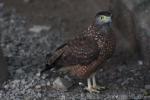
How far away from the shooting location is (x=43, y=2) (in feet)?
39.0

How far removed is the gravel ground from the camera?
25.2ft

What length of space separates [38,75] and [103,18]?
4.67ft

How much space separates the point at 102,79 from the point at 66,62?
848 millimetres

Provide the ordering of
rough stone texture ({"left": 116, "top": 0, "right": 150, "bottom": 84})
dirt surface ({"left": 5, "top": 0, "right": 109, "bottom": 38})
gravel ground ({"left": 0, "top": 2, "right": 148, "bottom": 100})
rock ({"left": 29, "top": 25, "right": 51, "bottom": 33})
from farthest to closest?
rock ({"left": 29, "top": 25, "right": 51, "bottom": 33}) → dirt surface ({"left": 5, "top": 0, "right": 109, "bottom": 38}) → rough stone texture ({"left": 116, "top": 0, "right": 150, "bottom": 84}) → gravel ground ({"left": 0, "top": 2, "right": 148, "bottom": 100})

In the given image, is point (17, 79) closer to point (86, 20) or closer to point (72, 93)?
point (72, 93)

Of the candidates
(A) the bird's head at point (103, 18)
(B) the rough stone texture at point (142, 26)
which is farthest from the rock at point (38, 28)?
(A) the bird's head at point (103, 18)

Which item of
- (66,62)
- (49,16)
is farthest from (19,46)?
(66,62)

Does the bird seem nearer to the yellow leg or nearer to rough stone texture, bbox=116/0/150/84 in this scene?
the yellow leg

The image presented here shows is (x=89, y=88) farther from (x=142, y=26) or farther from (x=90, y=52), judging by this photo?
(x=142, y=26)

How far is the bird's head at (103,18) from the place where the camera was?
24.4 feet

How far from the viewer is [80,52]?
761 centimetres

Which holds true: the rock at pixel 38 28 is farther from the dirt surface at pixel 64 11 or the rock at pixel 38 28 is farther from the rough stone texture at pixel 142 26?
the rough stone texture at pixel 142 26

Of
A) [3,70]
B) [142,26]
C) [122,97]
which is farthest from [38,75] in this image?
[142,26]

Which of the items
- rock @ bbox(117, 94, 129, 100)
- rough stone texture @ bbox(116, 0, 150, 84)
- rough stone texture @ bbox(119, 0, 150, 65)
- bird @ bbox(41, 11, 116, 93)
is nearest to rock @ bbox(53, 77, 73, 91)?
bird @ bbox(41, 11, 116, 93)
